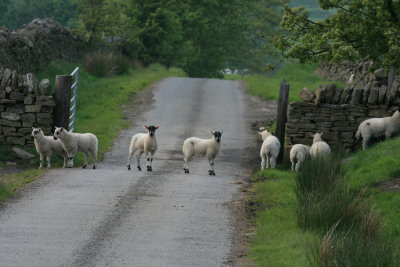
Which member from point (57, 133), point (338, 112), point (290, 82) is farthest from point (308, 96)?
point (290, 82)

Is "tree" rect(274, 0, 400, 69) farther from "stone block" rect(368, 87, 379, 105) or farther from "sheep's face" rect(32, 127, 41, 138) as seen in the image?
"sheep's face" rect(32, 127, 41, 138)

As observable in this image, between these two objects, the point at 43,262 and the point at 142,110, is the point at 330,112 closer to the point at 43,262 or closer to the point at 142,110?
the point at 142,110

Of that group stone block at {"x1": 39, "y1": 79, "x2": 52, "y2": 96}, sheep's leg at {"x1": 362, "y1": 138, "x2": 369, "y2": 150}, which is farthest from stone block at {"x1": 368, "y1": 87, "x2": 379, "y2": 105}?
stone block at {"x1": 39, "y1": 79, "x2": 52, "y2": 96}

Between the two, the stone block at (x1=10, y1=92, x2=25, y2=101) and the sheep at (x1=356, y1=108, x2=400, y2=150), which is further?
the sheep at (x1=356, y1=108, x2=400, y2=150)

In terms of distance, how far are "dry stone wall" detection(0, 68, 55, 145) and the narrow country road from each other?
6.82 feet

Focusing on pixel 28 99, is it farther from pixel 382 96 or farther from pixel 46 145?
pixel 382 96

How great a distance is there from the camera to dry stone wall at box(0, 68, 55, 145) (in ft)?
56.5

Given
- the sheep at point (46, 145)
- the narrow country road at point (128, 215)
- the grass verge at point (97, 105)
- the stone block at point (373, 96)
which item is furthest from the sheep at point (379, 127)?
the sheep at point (46, 145)

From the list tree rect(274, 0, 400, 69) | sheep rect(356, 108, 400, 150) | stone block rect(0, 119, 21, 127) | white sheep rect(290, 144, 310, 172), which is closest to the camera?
tree rect(274, 0, 400, 69)

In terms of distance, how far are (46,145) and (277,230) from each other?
784cm

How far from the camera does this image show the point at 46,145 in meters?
16.1

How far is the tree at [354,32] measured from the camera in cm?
1386

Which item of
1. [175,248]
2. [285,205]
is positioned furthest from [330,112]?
[175,248]

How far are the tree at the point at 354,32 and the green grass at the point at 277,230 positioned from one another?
3138 millimetres
